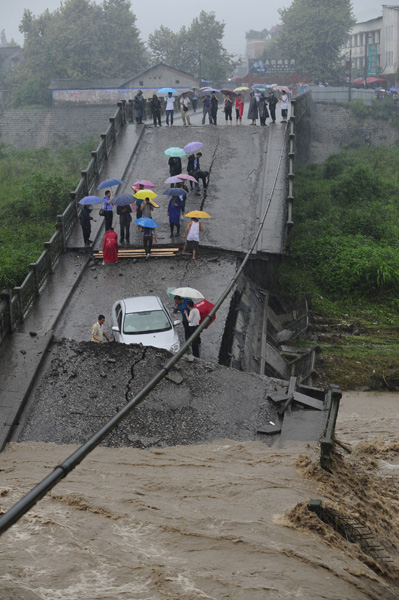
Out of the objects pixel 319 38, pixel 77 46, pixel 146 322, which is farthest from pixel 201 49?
pixel 146 322

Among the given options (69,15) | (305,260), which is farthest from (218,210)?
(69,15)

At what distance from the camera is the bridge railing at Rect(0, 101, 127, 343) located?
15.9 m

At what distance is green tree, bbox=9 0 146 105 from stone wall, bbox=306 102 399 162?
28836mm

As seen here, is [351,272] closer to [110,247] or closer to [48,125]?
[110,247]

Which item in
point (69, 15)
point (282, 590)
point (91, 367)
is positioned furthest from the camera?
point (69, 15)

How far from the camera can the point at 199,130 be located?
30.7m

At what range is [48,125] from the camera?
2243 inches

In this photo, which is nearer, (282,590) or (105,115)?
(282,590)

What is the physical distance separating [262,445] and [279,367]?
20.5 ft

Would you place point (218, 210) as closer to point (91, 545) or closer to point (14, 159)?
point (91, 545)

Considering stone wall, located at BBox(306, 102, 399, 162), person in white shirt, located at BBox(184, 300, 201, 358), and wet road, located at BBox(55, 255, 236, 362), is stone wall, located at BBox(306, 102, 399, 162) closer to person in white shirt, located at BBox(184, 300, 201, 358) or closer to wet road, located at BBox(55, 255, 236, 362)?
wet road, located at BBox(55, 255, 236, 362)

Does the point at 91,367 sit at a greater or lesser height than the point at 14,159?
lesser

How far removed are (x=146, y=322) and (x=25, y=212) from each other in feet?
48.6

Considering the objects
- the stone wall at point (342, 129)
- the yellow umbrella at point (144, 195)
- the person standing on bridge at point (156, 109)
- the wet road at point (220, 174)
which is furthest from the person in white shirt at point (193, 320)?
the stone wall at point (342, 129)
